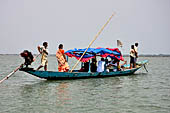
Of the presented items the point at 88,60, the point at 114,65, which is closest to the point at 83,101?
the point at 88,60

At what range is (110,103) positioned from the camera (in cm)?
852

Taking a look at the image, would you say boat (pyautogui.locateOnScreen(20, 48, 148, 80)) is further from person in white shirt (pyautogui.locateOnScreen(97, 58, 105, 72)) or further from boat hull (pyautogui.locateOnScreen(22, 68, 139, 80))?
person in white shirt (pyautogui.locateOnScreen(97, 58, 105, 72))

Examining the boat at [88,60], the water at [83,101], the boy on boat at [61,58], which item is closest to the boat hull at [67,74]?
the boat at [88,60]

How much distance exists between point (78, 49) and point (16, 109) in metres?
7.82

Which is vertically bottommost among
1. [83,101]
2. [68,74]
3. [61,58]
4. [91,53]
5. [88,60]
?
[83,101]

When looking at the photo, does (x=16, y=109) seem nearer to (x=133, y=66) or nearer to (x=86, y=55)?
(x=86, y=55)

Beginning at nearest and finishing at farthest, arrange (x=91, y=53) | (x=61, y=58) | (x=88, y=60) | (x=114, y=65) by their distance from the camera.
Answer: (x=61, y=58)
(x=88, y=60)
(x=91, y=53)
(x=114, y=65)

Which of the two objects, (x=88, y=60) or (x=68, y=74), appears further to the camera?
(x=88, y=60)

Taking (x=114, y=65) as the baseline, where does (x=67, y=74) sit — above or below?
below

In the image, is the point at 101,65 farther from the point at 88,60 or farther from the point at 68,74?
the point at 68,74

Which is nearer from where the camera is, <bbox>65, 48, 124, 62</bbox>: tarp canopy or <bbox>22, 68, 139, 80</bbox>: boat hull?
<bbox>22, 68, 139, 80</bbox>: boat hull

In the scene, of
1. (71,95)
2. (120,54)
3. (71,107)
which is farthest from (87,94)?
(120,54)

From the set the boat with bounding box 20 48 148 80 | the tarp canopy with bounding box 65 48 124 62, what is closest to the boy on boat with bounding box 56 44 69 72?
the boat with bounding box 20 48 148 80

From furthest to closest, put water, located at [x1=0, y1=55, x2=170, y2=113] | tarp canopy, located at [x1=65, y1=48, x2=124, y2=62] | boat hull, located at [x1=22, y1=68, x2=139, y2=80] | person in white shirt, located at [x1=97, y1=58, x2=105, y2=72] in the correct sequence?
1. person in white shirt, located at [x1=97, y1=58, x2=105, y2=72]
2. tarp canopy, located at [x1=65, y1=48, x2=124, y2=62]
3. boat hull, located at [x1=22, y1=68, x2=139, y2=80]
4. water, located at [x1=0, y1=55, x2=170, y2=113]
